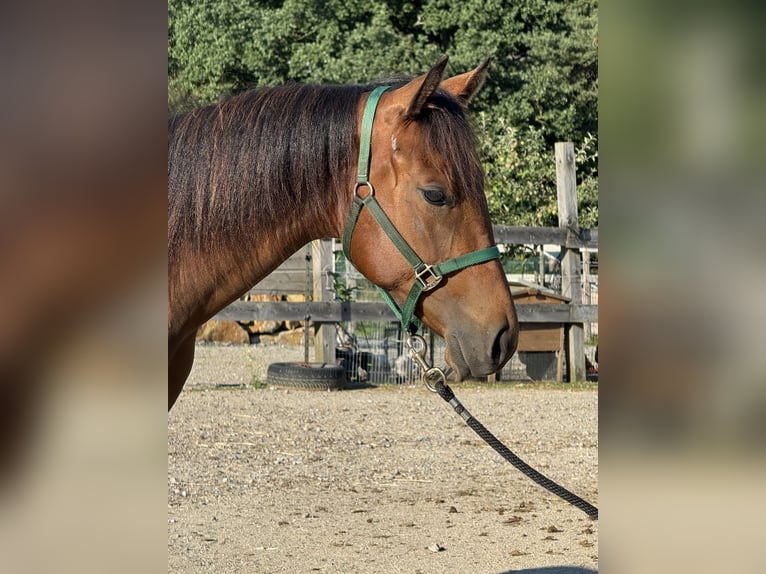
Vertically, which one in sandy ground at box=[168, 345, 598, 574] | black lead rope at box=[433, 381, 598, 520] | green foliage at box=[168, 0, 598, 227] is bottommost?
sandy ground at box=[168, 345, 598, 574]

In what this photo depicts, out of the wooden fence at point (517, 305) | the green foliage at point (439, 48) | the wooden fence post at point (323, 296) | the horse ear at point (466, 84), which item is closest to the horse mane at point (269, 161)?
the horse ear at point (466, 84)

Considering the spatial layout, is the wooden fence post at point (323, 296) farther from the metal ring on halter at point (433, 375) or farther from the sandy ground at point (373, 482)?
the metal ring on halter at point (433, 375)

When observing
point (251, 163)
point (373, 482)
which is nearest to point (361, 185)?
point (251, 163)

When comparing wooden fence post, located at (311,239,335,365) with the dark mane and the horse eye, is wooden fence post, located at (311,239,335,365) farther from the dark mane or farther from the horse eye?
the horse eye

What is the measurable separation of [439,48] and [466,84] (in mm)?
14649

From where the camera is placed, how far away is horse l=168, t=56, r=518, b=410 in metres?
2.13

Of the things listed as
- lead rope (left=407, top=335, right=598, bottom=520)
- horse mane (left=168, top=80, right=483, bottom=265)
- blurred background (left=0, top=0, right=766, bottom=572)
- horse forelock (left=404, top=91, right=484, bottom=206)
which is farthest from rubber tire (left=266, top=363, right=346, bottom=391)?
blurred background (left=0, top=0, right=766, bottom=572)

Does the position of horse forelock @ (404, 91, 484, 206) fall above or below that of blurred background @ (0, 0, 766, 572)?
above

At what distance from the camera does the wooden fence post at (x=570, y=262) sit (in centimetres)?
887

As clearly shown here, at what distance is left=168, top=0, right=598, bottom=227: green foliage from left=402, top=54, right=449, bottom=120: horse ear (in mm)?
12456
